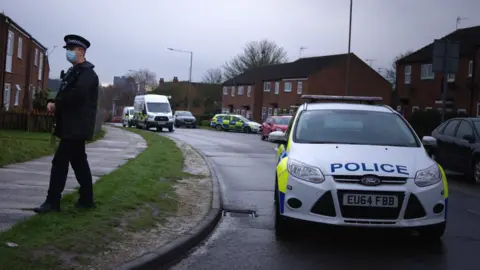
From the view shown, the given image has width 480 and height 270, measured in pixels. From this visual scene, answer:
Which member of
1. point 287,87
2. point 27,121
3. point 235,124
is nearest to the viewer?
point 27,121

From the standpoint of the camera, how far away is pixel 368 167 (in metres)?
5.73

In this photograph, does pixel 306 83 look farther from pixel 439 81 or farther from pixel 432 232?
pixel 432 232

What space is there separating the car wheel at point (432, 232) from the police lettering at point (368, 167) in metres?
0.68

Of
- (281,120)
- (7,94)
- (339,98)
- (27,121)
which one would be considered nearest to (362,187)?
(339,98)

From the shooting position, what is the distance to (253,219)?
7434 mm

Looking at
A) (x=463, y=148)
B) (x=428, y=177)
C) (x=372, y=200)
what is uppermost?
(x=463, y=148)

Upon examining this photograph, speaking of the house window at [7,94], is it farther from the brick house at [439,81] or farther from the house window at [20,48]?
the brick house at [439,81]

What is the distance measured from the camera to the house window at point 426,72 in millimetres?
41375

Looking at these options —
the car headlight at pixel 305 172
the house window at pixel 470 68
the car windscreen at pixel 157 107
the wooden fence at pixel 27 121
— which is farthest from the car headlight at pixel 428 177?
the car windscreen at pixel 157 107

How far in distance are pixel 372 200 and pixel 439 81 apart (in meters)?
37.5

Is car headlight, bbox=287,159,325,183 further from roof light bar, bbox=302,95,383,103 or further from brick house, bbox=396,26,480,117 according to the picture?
brick house, bbox=396,26,480,117

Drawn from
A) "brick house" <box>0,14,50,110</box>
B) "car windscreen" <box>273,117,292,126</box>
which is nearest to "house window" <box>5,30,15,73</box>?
"brick house" <box>0,14,50,110</box>

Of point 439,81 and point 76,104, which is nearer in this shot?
point 76,104

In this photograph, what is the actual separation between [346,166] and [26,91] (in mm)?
33108
